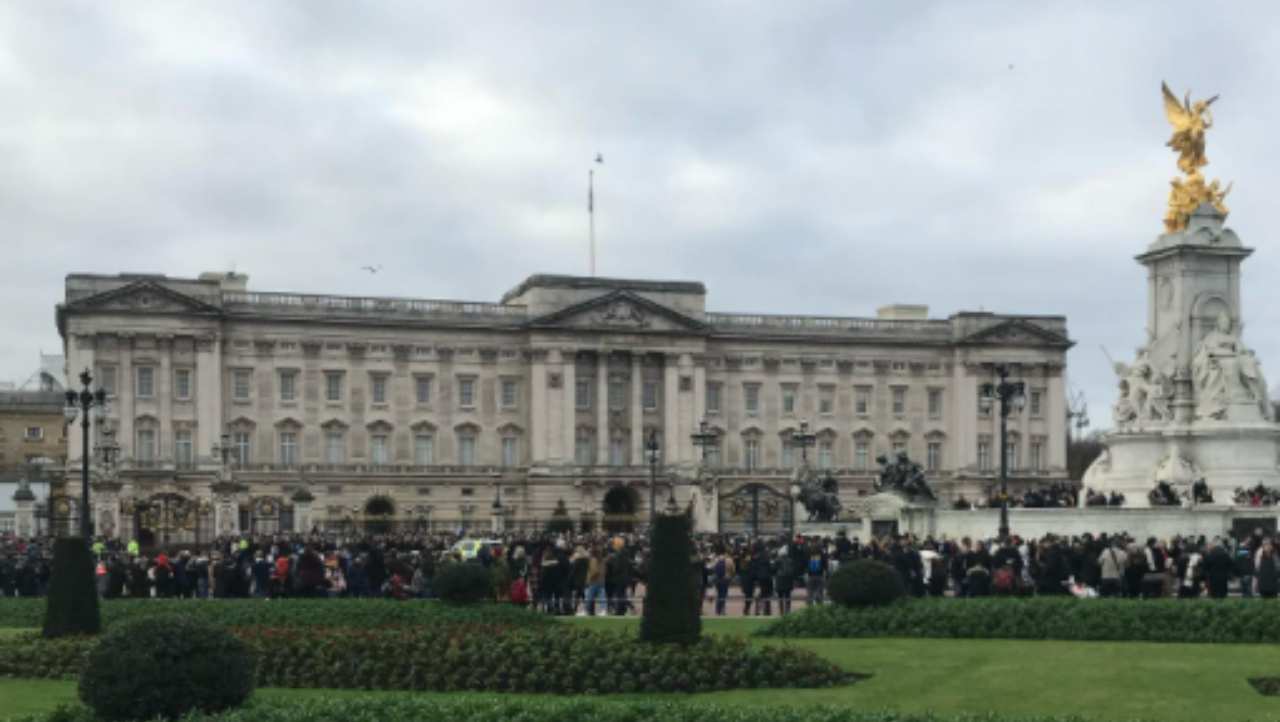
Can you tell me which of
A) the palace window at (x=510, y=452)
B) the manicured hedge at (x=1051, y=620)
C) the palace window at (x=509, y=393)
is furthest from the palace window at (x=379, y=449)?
the manicured hedge at (x=1051, y=620)

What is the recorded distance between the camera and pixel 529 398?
313 feet

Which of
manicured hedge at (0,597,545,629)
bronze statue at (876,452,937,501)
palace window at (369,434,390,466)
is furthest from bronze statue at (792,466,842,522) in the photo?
palace window at (369,434,390,466)

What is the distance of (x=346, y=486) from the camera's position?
300 ft

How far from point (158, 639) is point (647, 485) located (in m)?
82.0

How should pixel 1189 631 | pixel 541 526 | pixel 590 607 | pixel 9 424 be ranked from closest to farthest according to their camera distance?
pixel 1189 631, pixel 590 607, pixel 541 526, pixel 9 424

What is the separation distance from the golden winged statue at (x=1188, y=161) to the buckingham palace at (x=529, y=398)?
41304mm

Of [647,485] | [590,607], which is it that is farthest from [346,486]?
[590,607]

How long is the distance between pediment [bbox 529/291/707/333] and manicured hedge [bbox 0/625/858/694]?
71872 millimetres

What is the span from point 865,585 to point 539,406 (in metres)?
69.0

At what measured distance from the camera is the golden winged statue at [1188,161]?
41.1 m

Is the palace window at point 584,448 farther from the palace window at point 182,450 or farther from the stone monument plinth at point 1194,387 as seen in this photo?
the stone monument plinth at point 1194,387

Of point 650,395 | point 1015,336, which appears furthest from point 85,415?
point 1015,336

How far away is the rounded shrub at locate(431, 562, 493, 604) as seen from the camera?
2838cm

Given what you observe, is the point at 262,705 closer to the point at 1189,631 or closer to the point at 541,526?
the point at 1189,631
